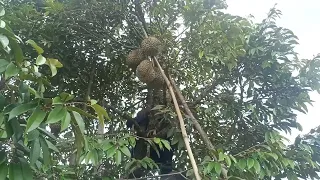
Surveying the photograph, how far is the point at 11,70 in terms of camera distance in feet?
2.87

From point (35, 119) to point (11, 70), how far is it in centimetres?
13

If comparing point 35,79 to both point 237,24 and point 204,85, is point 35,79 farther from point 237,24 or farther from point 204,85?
point 204,85

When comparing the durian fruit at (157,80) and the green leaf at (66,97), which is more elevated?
the durian fruit at (157,80)

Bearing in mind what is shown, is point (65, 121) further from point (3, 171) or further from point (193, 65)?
point (193, 65)

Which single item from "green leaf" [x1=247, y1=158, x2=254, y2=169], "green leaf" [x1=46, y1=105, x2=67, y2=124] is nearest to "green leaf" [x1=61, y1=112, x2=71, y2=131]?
"green leaf" [x1=46, y1=105, x2=67, y2=124]

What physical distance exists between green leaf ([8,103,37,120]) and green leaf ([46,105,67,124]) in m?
0.04

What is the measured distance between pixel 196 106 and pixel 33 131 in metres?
1.56

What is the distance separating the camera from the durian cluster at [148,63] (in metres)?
2.02

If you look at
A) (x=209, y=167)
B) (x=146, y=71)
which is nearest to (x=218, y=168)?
(x=209, y=167)

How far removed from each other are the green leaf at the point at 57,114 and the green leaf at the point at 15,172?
0.12m

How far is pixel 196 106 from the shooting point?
7.75 ft

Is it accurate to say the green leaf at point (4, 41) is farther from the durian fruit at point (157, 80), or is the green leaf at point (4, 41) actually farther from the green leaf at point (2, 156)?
the durian fruit at point (157, 80)

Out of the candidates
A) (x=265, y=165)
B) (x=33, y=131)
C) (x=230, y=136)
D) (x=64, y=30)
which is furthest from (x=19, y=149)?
(x=230, y=136)

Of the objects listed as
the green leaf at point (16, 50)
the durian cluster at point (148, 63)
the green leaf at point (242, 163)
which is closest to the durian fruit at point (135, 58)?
the durian cluster at point (148, 63)
